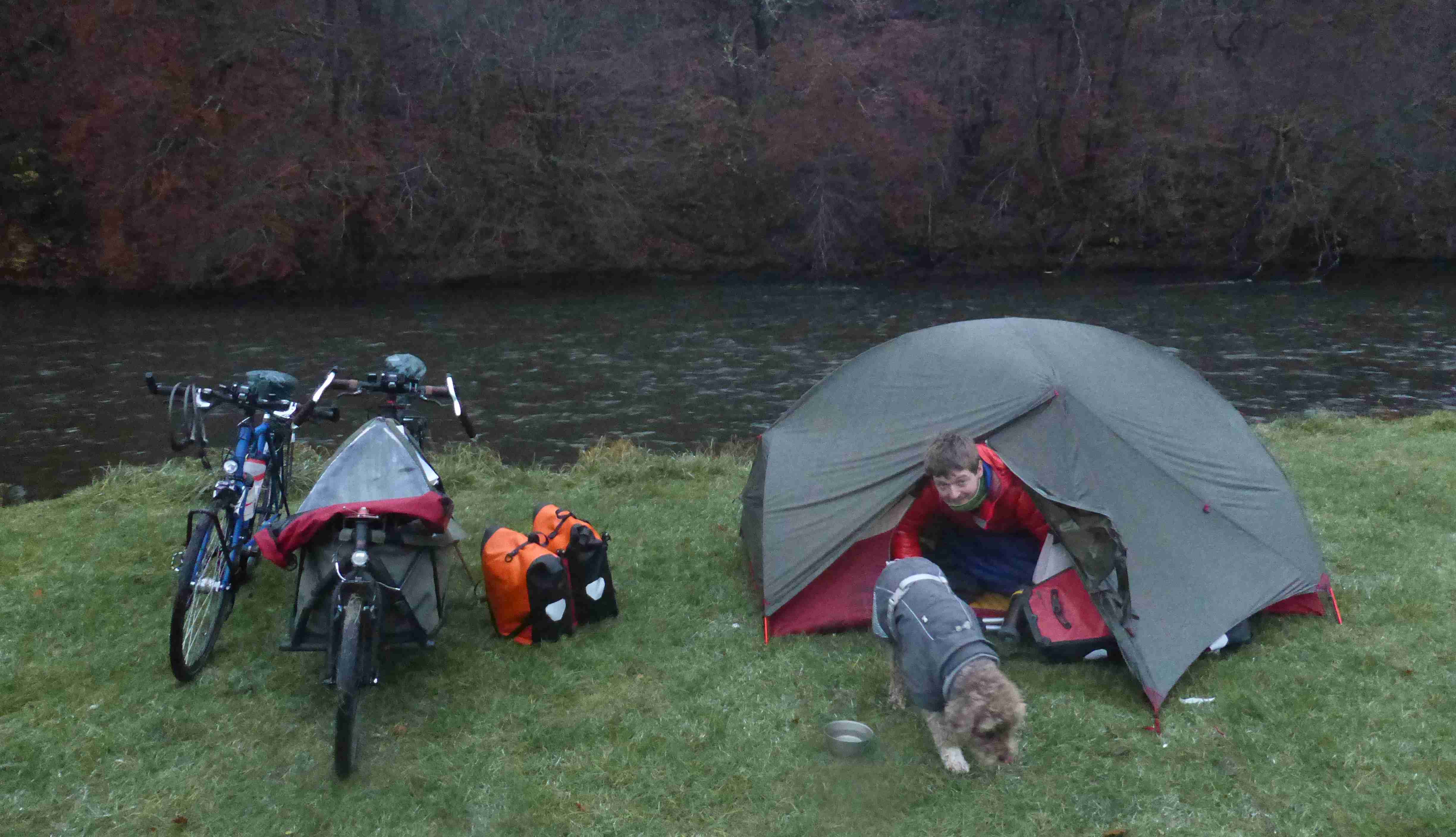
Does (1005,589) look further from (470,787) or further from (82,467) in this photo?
(82,467)

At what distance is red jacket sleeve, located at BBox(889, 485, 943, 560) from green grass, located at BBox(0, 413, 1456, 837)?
472 millimetres

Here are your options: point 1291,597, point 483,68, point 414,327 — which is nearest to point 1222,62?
point 483,68

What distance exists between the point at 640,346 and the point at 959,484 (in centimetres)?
1432

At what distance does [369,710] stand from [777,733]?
1735 millimetres

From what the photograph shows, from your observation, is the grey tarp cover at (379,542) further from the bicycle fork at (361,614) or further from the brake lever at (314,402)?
the brake lever at (314,402)

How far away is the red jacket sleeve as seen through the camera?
207 inches

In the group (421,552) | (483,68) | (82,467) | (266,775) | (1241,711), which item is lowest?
(82,467)

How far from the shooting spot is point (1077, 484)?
509cm

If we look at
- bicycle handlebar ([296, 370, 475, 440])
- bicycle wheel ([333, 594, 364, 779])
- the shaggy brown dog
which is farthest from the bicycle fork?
the shaggy brown dog

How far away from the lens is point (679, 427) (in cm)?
1312

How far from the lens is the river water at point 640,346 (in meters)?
13.2

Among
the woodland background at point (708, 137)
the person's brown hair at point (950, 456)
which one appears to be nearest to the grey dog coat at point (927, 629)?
the person's brown hair at point (950, 456)

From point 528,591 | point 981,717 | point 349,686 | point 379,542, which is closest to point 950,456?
point 981,717

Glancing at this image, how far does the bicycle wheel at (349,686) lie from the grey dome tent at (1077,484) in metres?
1.97
